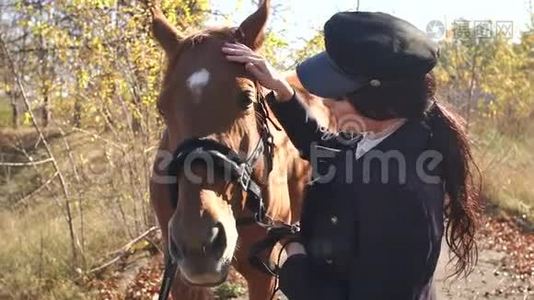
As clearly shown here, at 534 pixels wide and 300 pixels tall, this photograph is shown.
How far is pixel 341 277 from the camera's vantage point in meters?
2.33

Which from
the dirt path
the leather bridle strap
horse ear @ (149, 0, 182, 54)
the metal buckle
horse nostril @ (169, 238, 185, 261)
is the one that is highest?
horse ear @ (149, 0, 182, 54)

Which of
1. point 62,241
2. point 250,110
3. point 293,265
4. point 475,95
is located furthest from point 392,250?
point 475,95

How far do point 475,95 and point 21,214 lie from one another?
11279 mm

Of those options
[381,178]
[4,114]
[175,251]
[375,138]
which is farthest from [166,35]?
[4,114]

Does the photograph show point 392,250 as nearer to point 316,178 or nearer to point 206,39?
point 316,178

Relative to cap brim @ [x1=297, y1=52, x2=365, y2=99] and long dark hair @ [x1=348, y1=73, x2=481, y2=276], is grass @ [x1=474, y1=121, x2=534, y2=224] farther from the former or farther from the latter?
cap brim @ [x1=297, y1=52, x2=365, y2=99]

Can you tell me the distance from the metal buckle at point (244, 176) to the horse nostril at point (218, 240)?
0.91 feet

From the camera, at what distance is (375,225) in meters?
2.15

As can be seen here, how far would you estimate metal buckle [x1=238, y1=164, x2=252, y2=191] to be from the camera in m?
2.65

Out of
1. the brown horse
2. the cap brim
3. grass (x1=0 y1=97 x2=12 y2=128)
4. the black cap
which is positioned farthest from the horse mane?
grass (x1=0 y1=97 x2=12 y2=128)

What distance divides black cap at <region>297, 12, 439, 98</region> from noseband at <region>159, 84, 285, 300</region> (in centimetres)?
41

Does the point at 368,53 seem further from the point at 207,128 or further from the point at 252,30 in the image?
the point at 252,30

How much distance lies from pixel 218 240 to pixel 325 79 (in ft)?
2.20

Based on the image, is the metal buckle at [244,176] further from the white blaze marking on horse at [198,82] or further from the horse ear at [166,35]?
the horse ear at [166,35]
